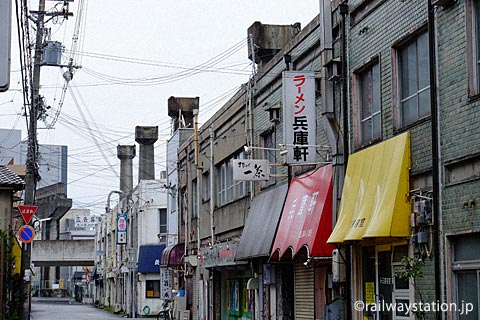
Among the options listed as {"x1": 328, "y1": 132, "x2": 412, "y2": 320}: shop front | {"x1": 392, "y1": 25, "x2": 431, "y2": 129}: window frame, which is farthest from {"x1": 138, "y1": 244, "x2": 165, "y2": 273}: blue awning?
{"x1": 392, "y1": 25, "x2": 431, "y2": 129}: window frame

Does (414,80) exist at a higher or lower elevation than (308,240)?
higher

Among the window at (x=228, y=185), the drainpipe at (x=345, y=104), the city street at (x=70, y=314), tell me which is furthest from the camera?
the city street at (x=70, y=314)

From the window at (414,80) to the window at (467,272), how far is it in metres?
2.48

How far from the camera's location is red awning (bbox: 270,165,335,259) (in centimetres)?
1759

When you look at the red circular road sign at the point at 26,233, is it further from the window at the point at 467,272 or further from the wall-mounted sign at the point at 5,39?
the wall-mounted sign at the point at 5,39

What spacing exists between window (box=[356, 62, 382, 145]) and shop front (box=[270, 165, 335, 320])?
157cm

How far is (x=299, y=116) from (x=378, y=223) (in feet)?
17.5

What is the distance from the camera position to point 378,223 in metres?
14.1

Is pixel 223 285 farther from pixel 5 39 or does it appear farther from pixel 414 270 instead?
pixel 5 39

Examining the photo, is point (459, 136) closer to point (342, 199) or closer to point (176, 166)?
point (342, 199)

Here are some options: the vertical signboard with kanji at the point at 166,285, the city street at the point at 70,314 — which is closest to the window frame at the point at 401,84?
the vertical signboard with kanji at the point at 166,285

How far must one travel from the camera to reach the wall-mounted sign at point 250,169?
22141mm

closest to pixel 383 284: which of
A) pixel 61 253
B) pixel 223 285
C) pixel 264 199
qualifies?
pixel 264 199

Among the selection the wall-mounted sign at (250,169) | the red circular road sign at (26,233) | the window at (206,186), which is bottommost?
the red circular road sign at (26,233)
